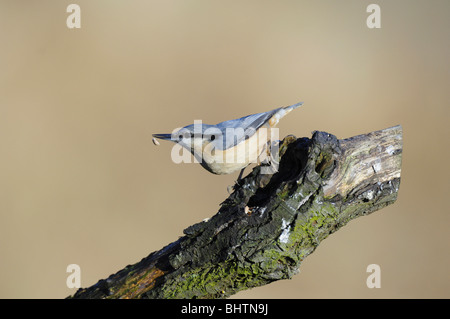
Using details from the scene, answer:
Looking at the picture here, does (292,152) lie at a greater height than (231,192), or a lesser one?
greater

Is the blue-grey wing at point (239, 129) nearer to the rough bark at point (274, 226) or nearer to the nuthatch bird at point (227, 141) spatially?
the nuthatch bird at point (227, 141)

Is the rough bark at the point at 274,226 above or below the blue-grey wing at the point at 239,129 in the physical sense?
below

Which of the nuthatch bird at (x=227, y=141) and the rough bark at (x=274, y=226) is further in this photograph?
the nuthatch bird at (x=227, y=141)

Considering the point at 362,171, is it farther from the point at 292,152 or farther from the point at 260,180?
the point at 260,180

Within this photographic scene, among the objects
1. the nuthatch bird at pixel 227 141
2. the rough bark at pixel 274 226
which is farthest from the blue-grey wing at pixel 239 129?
the rough bark at pixel 274 226

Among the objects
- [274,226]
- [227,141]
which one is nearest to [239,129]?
[227,141]

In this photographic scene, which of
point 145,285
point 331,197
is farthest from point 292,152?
point 145,285

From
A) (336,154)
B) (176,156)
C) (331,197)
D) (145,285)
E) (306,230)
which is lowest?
(145,285)
